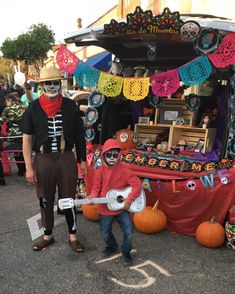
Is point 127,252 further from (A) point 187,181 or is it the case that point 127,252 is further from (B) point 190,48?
(B) point 190,48

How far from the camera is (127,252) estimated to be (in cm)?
335

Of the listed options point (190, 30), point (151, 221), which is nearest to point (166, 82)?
point (190, 30)

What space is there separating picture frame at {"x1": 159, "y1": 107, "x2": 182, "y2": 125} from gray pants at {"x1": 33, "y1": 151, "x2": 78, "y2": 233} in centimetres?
193

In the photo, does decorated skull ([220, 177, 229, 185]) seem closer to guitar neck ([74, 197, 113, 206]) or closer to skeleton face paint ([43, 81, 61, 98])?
guitar neck ([74, 197, 113, 206])

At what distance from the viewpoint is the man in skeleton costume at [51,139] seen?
329 cm

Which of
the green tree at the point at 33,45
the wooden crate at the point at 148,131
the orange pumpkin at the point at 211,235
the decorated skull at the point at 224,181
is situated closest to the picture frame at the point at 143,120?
the wooden crate at the point at 148,131

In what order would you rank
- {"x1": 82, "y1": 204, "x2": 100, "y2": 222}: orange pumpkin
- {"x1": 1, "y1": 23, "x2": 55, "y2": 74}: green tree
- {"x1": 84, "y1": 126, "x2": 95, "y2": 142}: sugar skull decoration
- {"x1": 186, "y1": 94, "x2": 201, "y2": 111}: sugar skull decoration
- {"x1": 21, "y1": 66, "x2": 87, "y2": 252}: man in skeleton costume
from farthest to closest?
{"x1": 1, "y1": 23, "x2": 55, "y2": 74}: green tree → {"x1": 84, "y1": 126, "x2": 95, "y2": 142}: sugar skull decoration → {"x1": 186, "y1": 94, "x2": 201, "y2": 111}: sugar skull decoration → {"x1": 82, "y1": 204, "x2": 100, "y2": 222}: orange pumpkin → {"x1": 21, "y1": 66, "x2": 87, "y2": 252}: man in skeleton costume

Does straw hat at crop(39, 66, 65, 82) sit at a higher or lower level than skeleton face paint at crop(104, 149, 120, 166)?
higher

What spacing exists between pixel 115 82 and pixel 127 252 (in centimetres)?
205

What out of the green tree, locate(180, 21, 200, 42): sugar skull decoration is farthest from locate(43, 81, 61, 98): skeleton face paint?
the green tree

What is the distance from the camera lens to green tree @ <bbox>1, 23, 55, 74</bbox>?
1390 inches

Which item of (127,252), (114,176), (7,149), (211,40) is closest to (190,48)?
(211,40)

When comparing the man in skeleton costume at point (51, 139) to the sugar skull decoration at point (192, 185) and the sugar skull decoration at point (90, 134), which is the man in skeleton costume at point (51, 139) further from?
the sugar skull decoration at point (90, 134)

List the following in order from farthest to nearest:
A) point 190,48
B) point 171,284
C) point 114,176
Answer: point 190,48 → point 114,176 → point 171,284
